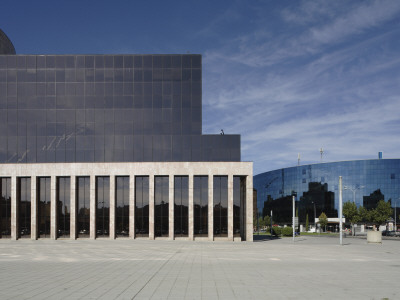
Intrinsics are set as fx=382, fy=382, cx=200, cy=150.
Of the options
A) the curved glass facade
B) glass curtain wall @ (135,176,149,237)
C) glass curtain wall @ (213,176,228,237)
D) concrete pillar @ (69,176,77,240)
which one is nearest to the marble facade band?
concrete pillar @ (69,176,77,240)

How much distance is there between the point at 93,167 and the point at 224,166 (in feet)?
A: 59.3

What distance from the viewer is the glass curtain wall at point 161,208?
51875 millimetres

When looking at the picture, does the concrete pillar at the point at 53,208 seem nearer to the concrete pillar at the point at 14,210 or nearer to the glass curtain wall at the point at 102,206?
the concrete pillar at the point at 14,210

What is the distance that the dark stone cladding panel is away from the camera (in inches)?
2173

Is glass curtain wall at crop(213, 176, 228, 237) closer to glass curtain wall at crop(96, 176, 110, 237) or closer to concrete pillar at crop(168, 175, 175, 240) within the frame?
concrete pillar at crop(168, 175, 175, 240)

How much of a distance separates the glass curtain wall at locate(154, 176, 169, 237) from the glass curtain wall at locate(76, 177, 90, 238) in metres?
9.36

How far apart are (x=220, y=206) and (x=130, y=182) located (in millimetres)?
12717

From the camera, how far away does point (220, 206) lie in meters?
52.1

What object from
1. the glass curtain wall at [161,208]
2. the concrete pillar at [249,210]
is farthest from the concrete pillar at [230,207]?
the glass curtain wall at [161,208]

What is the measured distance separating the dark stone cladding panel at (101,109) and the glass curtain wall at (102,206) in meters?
3.79

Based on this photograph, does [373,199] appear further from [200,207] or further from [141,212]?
[141,212]

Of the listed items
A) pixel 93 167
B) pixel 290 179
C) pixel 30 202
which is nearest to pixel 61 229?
pixel 30 202


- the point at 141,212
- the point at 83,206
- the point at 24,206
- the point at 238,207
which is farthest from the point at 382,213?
the point at 24,206

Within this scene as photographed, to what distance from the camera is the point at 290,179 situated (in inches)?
5576
